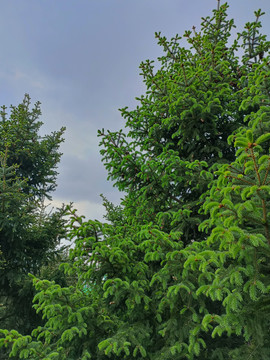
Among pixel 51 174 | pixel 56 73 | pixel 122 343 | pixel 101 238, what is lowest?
pixel 122 343

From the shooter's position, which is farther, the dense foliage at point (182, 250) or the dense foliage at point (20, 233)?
the dense foliage at point (20, 233)

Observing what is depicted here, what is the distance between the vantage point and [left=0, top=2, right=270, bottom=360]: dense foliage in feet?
7.41

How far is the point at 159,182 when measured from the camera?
4445mm

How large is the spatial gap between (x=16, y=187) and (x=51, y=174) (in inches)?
143

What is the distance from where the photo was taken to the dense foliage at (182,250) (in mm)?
2260

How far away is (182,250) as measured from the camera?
2.86m

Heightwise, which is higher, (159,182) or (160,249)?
(159,182)

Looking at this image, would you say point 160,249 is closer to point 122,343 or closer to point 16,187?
point 122,343

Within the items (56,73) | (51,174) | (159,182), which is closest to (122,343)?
(159,182)

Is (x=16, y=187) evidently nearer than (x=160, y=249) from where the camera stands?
No

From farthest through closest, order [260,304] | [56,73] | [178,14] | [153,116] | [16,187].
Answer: [56,73]
[16,187]
[178,14]
[153,116]
[260,304]

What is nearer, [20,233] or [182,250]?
[182,250]

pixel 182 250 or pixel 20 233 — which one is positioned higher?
pixel 20 233

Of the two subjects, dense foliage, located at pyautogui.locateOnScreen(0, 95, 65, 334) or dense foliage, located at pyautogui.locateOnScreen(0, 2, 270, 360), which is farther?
dense foliage, located at pyautogui.locateOnScreen(0, 95, 65, 334)
